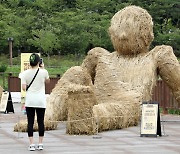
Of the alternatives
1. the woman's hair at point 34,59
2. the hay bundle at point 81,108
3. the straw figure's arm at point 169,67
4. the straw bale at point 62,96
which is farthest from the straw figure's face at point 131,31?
the woman's hair at point 34,59

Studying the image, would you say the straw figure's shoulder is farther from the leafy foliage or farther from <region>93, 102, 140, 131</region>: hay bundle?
the leafy foliage

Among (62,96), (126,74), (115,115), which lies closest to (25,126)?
(62,96)

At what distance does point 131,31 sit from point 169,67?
46.8 inches

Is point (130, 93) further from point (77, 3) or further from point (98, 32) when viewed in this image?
point (77, 3)

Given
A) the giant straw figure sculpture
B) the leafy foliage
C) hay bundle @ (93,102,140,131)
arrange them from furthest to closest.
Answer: the leafy foliage → the giant straw figure sculpture → hay bundle @ (93,102,140,131)

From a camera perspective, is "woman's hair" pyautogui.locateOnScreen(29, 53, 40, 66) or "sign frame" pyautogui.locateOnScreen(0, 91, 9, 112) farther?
"sign frame" pyautogui.locateOnScreen(0, 91, 9, 112)

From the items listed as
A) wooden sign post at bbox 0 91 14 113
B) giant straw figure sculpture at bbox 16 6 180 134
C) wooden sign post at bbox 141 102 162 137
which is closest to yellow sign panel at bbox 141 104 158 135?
wooden sign post at bbox 141 102 162 137

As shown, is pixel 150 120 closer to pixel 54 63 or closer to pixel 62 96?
pixel 62 96

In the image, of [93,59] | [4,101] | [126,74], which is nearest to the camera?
[126,74]

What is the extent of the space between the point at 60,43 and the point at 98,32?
3.07 metres

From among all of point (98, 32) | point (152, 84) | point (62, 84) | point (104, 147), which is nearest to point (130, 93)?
point (152, 84)

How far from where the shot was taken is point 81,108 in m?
12.3

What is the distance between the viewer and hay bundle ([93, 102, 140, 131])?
12.9 meters

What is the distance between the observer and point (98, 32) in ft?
133
